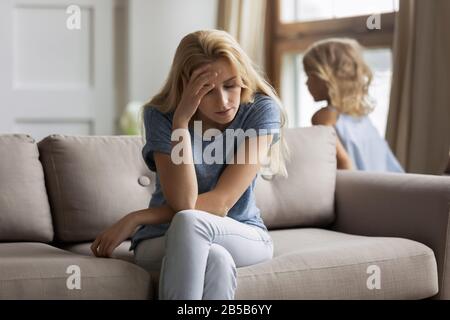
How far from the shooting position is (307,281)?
210cm

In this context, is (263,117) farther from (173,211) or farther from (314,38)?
(314,38)

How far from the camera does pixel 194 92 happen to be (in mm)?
2105

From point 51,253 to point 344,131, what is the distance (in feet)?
5.04

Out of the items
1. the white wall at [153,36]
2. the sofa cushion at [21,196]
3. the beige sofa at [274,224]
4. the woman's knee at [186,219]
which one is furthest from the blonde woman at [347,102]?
the white wall at [153,36]

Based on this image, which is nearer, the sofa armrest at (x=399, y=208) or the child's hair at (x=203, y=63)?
the child's hair at (x=203, y=63)

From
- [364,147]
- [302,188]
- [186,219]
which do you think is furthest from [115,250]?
[364,147]

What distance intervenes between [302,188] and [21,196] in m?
0.91

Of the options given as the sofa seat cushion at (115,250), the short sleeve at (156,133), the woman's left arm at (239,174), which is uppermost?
the short sleeve at (156,133)

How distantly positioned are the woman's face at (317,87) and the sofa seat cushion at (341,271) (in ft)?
3.41

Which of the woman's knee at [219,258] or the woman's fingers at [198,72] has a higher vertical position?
the woman's fingers at [198,72]

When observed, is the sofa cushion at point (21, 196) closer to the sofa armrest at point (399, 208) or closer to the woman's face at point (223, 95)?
the woman's face at point (223, 95)

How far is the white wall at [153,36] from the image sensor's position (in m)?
4.92

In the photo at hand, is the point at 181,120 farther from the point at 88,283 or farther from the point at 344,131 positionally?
the point at 344,131

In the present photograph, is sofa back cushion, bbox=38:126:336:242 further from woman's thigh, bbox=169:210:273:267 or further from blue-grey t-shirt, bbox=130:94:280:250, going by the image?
woman's thigh, bbox=169:210:273:267
